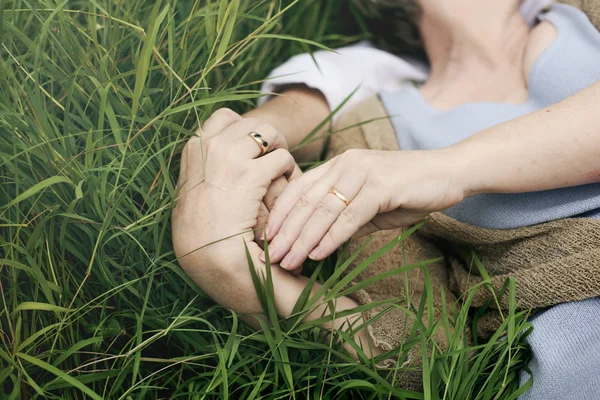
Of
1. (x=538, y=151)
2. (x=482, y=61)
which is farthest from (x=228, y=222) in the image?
(x=482, y=61)

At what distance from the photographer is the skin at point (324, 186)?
0.95 metres

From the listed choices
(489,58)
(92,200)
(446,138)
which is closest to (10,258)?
(92,200)

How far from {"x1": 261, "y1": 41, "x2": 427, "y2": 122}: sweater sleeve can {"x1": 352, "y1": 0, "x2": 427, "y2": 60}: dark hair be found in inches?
3.6

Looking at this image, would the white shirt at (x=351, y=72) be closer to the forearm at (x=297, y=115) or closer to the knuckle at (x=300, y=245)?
A: the forearm at (x=297, y=115)

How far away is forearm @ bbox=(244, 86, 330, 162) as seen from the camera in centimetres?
136

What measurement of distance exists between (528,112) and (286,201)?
679 mm

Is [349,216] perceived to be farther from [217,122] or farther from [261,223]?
[217,122]

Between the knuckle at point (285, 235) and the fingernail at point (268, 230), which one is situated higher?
the knuckle at point (285, 235)

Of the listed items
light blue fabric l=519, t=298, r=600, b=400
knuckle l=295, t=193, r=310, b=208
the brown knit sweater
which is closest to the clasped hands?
knuckle l=295, t=193, r=310, b=208

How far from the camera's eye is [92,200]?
3.17ft

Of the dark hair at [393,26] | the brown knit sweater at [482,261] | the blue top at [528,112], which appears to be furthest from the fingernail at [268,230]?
the dark hair at [393,26]

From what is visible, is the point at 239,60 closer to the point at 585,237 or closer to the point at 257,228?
the point at 257,228

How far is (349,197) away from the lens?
3.10 feet

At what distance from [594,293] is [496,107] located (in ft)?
1.69
